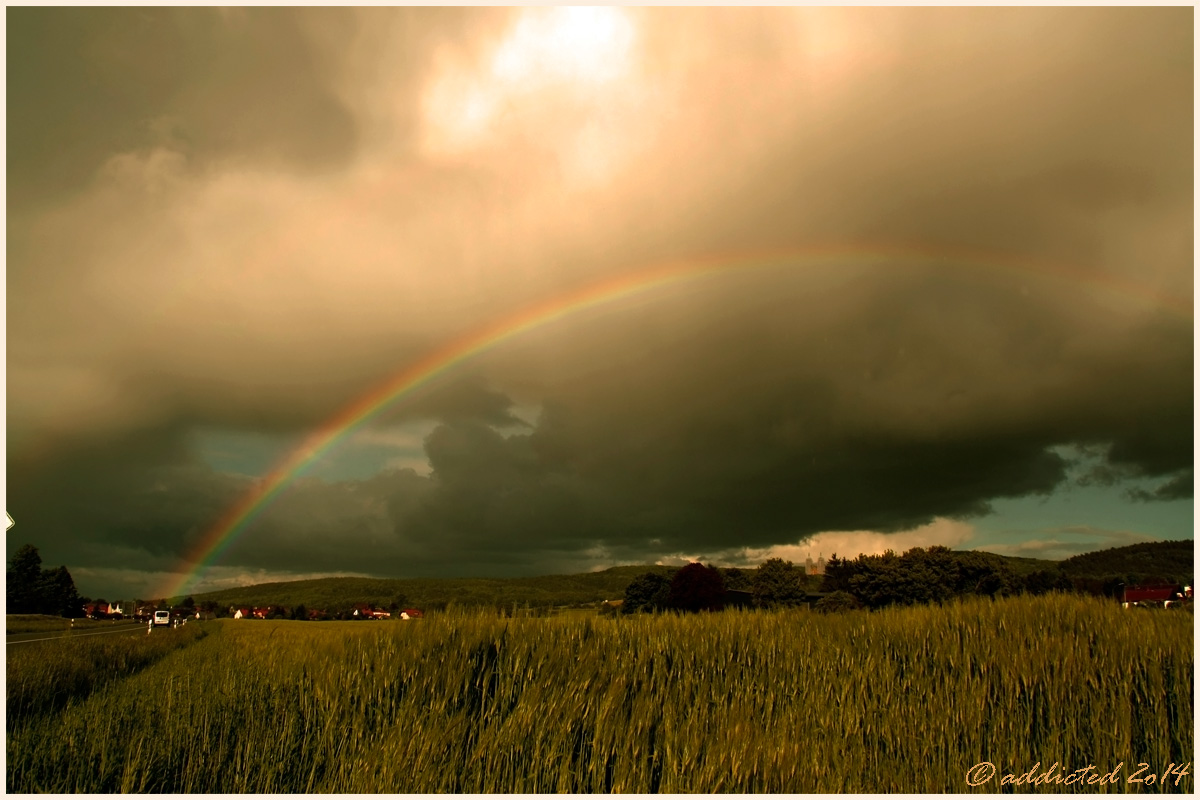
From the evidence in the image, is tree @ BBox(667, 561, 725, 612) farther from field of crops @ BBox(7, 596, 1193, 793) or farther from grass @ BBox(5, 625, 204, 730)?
field of crops @ BBox(7, 596, 1193, 793)

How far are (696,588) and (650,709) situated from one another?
325ft

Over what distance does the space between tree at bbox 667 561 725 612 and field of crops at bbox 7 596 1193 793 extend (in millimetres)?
90343

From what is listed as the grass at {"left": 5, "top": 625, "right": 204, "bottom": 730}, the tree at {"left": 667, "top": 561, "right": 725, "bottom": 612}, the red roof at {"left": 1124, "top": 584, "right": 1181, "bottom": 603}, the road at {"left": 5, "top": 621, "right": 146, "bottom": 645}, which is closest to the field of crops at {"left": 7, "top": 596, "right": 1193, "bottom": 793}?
the grass at {"left": 5, "top": 625, "right": 204, "bottom": 730}

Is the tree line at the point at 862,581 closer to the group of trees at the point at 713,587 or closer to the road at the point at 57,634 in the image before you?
the group of trees at the point at 713,587

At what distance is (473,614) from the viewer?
1191 centimetres

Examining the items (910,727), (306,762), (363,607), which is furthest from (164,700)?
(363,607)

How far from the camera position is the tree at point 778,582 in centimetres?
10581

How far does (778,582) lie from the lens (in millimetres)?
108062

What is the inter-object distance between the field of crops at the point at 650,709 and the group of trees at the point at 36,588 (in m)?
104

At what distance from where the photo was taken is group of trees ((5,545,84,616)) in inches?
3866

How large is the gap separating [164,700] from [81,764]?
1.53 metres

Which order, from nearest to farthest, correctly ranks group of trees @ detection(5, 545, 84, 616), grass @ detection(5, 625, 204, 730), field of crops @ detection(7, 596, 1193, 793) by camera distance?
field of crops @ detection(7, 596, 1193, 793) < grass @ detection(5, 625, 204, 730) < group of trees @ detection(5, 545, 84, 616)

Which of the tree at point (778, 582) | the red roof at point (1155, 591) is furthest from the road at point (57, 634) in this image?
the tree at point (778, 582)

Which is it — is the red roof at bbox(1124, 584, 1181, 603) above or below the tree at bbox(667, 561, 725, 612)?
above
